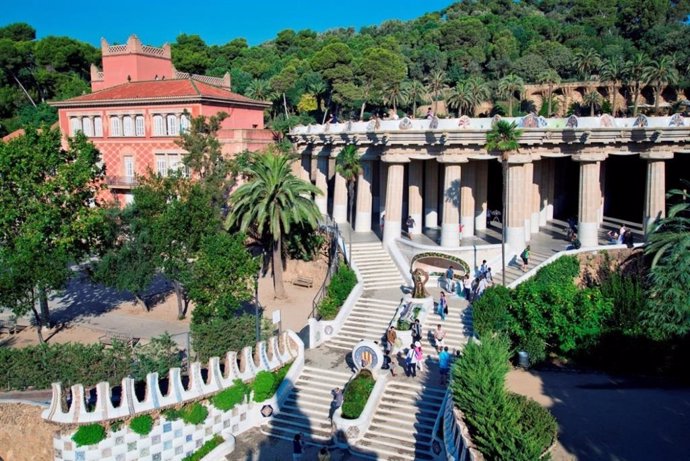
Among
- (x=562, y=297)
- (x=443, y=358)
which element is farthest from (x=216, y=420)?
(x=562, y=297)

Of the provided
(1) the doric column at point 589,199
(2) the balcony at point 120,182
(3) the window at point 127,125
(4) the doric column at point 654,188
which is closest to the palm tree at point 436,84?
(3) the window at point 127,125

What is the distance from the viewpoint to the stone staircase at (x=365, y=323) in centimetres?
2781

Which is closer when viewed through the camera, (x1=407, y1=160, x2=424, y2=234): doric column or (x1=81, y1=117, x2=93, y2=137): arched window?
(x1=407, y1=160, x2=424, y2=234): doric column

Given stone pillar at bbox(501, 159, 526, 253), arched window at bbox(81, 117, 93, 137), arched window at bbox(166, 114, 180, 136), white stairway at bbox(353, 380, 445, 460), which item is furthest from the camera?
arched window at bbox(81, 117, 93, 137)

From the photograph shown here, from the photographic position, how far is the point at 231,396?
23.2m

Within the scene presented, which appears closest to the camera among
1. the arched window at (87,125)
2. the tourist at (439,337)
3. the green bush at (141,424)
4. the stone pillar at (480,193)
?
the green bush at (141,424)

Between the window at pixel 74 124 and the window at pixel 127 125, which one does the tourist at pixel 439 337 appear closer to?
the window at pixel 127 125

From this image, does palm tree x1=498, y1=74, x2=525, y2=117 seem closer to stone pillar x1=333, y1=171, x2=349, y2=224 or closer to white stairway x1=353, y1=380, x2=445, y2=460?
stone pillar x1=333, y1=171, x2=349, y2=224

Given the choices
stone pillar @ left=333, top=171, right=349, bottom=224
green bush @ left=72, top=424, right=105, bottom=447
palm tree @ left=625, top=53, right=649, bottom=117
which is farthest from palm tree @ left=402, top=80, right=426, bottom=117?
green bush @ left=72, top=424, right=105, bottom=447

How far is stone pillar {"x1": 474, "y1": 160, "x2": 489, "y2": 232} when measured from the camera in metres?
37.7

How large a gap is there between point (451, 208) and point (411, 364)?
39.6 ft

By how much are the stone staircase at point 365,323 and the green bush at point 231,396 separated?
204 inches

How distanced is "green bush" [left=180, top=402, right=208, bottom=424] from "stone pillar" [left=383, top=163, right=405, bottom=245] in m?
16.2

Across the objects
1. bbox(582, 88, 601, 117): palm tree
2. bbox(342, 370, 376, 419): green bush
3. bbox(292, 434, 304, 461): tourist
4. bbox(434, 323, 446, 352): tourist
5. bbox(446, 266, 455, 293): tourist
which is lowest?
bbox(292, 434, 304, 461): tourist
